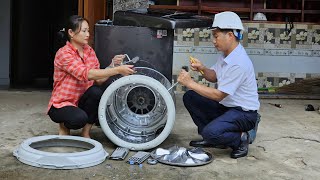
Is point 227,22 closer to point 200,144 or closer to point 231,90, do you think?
point 231,90

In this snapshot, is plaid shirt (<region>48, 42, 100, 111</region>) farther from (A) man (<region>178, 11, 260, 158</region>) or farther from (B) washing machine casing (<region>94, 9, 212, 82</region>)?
(A) man (<region>178, 11, 260, 158</region>)

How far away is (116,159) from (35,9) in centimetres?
639

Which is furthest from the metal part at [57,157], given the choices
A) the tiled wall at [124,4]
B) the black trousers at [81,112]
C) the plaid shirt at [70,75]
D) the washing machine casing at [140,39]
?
the tiled wall at [124,4]

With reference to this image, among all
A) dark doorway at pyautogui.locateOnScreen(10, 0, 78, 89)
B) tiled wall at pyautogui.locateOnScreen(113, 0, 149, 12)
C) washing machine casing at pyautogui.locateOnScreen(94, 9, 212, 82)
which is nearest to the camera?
washing machine casing at pyautogui.locateOnScreen(94, 9, 212, 82)

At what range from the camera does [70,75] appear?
351 centimetres

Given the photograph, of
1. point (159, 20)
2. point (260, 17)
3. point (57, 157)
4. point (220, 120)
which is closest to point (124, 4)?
point (260, 17)

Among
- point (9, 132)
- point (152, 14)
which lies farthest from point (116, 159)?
point (152, 14)

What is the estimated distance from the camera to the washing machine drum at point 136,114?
344 centimetres

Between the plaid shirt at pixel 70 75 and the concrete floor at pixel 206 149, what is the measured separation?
0.43 meters

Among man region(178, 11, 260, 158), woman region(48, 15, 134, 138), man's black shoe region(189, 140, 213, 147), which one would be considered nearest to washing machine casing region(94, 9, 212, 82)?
woman region(48, 15, 134, 138)

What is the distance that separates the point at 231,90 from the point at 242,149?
448 mm

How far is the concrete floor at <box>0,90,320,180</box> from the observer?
301cm

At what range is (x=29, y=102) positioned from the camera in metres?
5.40

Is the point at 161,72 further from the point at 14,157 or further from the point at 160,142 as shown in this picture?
the point at 14,157
